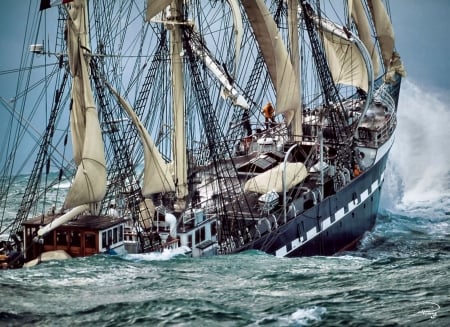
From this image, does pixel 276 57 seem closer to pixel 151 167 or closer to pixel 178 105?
pixel 178 105

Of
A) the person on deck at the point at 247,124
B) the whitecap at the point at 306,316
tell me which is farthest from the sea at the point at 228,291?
the person on deck at the point at 247,124

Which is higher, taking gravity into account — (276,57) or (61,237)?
(276,57)

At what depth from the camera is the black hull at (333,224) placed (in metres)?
25.2

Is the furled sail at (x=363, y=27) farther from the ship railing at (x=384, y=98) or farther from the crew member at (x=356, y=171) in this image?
the crew member at (x=356, y=171)

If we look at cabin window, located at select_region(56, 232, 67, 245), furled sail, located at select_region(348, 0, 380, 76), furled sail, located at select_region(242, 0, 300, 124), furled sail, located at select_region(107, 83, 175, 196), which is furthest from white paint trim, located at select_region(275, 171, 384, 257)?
cabin window, located at select_region(56, 232, 67, 245)

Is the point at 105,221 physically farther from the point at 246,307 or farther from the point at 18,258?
the point at 246,307

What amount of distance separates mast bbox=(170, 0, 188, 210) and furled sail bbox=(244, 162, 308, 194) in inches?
108

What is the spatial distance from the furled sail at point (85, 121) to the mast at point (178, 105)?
250 centimetres

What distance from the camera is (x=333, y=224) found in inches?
1088

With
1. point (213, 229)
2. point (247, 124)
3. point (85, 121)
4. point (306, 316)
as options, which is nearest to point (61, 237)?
point (85, 121)

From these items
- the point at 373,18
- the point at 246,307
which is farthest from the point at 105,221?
the point at 373,18

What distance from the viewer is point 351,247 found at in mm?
28969

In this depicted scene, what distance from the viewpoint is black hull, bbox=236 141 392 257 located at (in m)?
25.2

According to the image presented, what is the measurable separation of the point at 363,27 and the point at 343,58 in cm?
185
